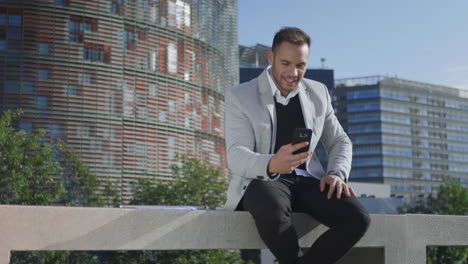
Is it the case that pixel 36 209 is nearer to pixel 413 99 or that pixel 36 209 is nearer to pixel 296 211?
pixel 296 211

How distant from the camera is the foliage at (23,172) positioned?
71.7 feet

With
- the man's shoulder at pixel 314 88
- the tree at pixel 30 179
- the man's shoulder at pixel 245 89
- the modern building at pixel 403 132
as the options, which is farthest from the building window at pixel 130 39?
the modern building at pixel 403 132

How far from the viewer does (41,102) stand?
28750 mm

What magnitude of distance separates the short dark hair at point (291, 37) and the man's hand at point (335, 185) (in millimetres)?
904

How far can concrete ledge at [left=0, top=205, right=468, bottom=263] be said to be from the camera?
3.66 metres

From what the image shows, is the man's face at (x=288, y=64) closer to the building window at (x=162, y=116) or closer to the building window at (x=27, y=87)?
the building window at (x=27, y=87)

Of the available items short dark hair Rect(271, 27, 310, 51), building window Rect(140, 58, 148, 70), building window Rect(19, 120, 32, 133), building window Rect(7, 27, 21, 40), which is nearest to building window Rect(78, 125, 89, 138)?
building window Rect(19, 120, 32, 133)

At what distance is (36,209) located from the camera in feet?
12.1

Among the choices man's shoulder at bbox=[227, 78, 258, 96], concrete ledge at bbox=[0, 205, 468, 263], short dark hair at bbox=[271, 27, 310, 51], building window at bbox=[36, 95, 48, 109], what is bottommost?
concrete ledge at bbox=[0, 205, 468, 263]

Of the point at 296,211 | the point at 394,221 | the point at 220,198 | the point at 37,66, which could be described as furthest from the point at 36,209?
the point at 37,66

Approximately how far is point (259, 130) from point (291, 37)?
25.4 inches

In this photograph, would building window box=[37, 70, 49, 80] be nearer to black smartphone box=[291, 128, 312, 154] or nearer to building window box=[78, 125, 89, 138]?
building window box=[78, 125, 89, 138]

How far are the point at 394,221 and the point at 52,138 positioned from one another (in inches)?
972

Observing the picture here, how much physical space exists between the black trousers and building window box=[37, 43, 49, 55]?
26.8 m
